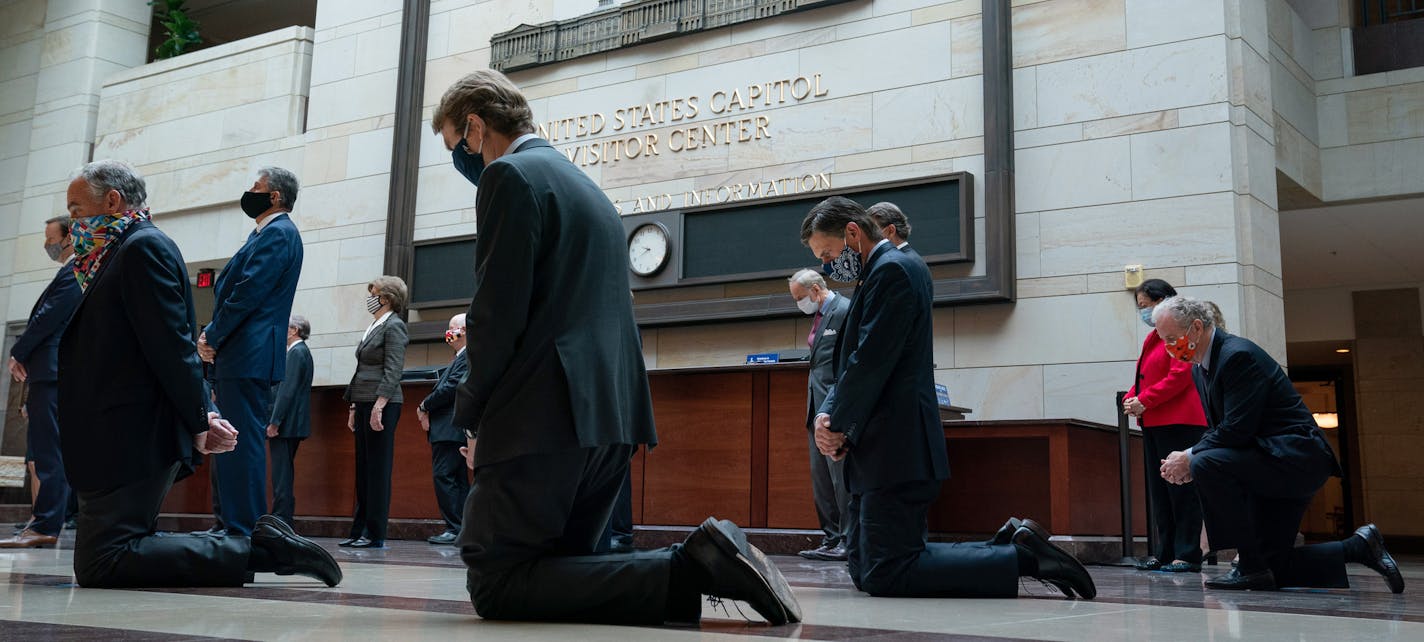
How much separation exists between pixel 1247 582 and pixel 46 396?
566cm

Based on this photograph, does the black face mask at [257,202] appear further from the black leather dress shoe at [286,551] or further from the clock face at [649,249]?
the clock face at [649,249]

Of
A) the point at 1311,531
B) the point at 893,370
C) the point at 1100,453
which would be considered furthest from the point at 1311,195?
the point at 1311,531

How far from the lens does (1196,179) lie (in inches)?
303

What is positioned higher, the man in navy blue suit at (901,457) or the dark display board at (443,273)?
the dark display board at (443,273)

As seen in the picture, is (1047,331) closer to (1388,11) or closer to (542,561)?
(1388,11)

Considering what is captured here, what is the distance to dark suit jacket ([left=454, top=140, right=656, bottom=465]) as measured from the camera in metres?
2.53

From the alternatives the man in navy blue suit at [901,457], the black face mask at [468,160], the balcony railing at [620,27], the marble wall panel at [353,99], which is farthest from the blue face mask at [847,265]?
the marble wall panel at [353,99]

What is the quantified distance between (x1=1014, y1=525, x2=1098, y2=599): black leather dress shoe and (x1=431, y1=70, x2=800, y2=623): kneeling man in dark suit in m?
1.25

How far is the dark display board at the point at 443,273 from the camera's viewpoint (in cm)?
1033

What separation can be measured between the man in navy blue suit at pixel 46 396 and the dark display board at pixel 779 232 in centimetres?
452

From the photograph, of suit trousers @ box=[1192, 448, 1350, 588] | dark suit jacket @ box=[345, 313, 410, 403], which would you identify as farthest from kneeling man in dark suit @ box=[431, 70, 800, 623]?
dark suit jacket @ box=[345, 313, 410, 403]

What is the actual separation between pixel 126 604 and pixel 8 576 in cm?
131

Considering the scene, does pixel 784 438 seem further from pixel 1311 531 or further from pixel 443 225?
pixel 1311 531

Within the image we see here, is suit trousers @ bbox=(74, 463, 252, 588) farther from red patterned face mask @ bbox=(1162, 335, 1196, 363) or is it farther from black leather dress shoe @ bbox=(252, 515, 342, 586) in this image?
red patterned face mask @ bbox=(1162, 335, 1196, 363)
